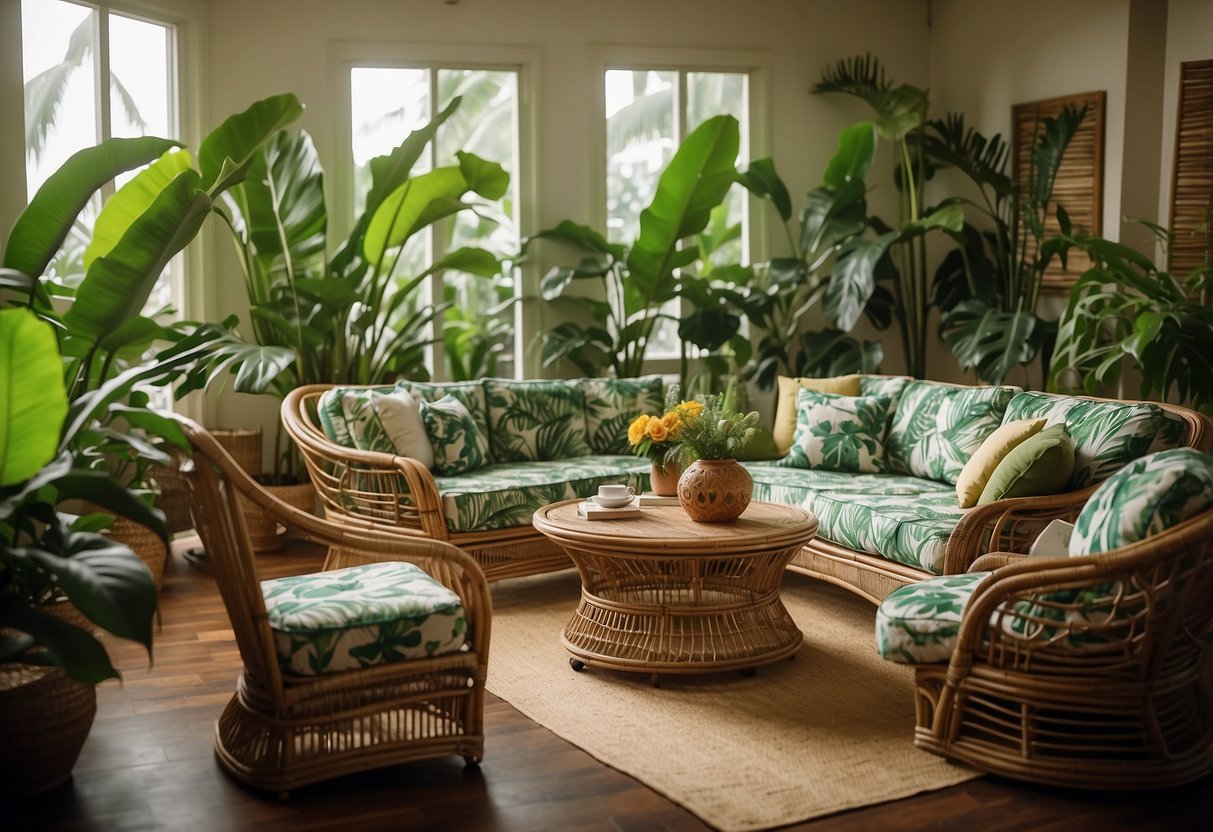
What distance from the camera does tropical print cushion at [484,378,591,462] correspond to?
18.0 feet

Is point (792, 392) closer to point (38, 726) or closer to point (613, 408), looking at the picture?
point (613, 408)

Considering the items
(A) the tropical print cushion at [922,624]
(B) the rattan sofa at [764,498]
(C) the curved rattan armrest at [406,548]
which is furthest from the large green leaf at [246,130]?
(A) the tropical print cushion at [922,624]

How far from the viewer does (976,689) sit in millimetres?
3139

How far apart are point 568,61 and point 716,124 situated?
107 centimetres

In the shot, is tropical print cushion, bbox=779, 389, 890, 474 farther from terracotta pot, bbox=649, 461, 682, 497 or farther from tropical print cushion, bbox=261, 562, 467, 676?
tropical print cushion, bbox=261, 562, 467, 676

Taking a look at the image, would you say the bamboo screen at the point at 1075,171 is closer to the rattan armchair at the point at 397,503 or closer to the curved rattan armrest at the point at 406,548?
the rattan armchair at the point at 397,503

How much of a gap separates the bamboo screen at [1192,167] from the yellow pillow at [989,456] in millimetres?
1761

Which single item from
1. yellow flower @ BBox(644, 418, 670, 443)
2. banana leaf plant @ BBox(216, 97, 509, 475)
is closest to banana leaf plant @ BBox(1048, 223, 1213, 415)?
yellow flower @ BBox(644, 418, 670, 443)

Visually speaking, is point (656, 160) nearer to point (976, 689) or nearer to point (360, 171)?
point (360, 171)

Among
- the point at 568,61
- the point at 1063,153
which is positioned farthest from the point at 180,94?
the point at 1063,153

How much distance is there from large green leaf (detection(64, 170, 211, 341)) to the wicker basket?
967 millimetres

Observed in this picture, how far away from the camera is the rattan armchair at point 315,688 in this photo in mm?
3033

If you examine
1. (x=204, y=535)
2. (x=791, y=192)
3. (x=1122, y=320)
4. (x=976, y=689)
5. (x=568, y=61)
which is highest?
(x=568, y=61)

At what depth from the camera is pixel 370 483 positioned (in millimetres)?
4918
